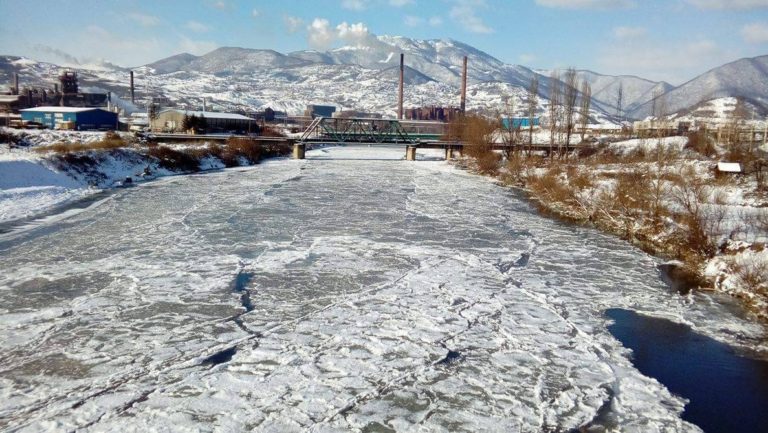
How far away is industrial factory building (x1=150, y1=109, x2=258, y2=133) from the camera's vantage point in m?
61.0

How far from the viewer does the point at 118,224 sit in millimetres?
17344

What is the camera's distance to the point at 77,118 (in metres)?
55.4

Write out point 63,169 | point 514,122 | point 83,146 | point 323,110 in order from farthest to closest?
point 323,110, point 514,122, point 83,146, point 63,169

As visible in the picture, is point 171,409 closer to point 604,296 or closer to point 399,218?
point 604,296

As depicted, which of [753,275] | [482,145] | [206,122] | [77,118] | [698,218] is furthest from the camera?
[206,122]

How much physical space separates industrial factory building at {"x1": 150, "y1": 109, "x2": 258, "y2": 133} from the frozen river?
4670cm

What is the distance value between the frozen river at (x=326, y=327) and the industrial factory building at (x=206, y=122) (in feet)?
153

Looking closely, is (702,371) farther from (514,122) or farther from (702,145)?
(514,122)

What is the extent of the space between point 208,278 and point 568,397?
24.5ft

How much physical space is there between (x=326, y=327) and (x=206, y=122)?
189 ft

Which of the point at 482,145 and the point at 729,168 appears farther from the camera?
the point at 482,145

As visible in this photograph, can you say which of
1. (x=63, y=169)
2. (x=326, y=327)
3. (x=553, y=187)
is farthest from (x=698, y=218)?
(x=63, y=169)

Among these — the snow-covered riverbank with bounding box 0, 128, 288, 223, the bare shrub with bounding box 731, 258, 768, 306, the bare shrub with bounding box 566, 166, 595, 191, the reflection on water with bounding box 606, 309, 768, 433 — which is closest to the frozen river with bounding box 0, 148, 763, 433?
the reflection on water with bounding box 606, 309, 768, 433

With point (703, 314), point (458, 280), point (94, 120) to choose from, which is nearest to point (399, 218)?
point (458, 280)
